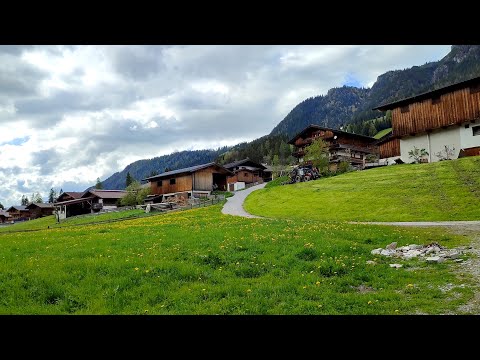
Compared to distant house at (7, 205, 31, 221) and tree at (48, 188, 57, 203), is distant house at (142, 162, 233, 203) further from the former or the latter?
tree at (48, 188, 57, 203)

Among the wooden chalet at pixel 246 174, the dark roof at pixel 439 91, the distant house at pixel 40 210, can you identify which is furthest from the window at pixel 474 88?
the distant house at pixel 40 210

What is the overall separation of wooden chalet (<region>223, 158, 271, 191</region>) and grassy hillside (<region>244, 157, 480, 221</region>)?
49152mm

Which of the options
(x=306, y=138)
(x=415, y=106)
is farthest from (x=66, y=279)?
(x=306, y=138)

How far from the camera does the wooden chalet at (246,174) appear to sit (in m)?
100

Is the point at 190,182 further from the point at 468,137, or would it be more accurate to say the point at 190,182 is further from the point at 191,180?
the point at 468,137

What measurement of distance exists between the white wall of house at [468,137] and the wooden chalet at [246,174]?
56.4 metres

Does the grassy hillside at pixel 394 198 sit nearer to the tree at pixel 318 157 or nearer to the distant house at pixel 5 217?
the tree at pixel 318 157

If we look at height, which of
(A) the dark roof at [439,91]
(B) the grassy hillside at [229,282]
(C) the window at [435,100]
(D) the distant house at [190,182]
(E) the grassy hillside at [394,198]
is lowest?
(B) the grassy hillside at [229,282]

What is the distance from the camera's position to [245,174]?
338 feet

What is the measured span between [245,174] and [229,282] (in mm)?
93095

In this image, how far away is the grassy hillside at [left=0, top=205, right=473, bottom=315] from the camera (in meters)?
8.21

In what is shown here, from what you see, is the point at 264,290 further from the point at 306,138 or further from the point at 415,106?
the point at 306,138
